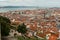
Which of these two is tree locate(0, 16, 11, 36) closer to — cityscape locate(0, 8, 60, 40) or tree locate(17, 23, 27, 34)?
cityscape locate(0, 8, 60, 40)

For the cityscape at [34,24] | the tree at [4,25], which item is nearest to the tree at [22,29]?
the cityscape at [34,24]

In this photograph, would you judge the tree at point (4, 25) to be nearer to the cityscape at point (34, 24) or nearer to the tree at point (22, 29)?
the cityscape at point (34, 24)

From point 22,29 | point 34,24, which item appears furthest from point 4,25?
point 34,24

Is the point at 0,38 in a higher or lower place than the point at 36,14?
lower

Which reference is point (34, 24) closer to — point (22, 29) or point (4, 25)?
point (22, 29)

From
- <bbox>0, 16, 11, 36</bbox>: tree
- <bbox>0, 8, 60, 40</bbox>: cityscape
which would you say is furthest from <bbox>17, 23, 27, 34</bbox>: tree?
<bbox>0, 16, 11, 36</bbox>: tree

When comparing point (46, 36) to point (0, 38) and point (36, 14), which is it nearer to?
point (36, 14)
